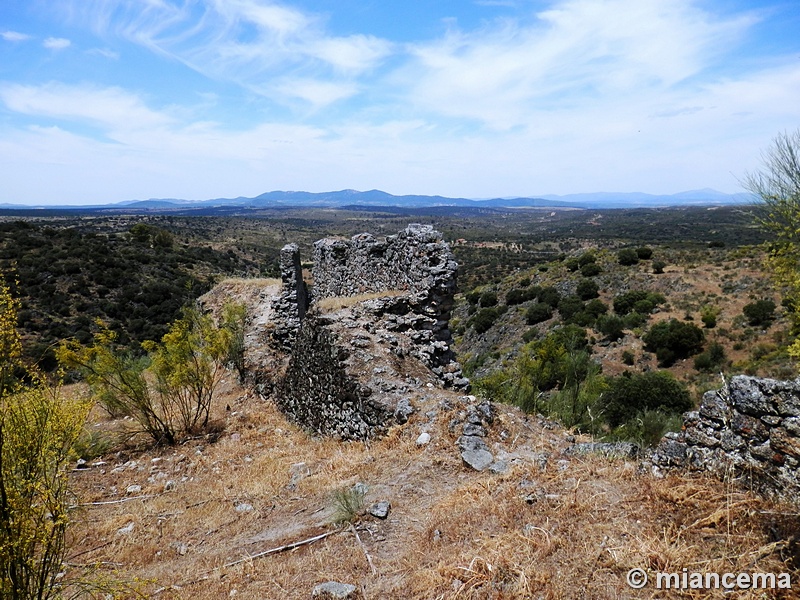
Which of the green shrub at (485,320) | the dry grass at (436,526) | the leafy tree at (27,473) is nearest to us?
the leafy tree at (27,473)

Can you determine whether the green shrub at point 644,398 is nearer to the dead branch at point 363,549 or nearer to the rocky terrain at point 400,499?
the rocky terrain at point 400,499

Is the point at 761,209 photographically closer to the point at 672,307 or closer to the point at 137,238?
the point at 672,307

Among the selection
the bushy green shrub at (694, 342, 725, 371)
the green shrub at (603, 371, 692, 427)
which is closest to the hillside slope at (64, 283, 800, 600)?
the green shrub at (603, 371, 692, 427)

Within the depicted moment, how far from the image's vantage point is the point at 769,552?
3314 mm

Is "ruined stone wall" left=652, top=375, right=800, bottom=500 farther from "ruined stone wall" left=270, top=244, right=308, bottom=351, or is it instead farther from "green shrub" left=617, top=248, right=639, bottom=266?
"green shrub" left=617, top=248, right=639, bottom=266

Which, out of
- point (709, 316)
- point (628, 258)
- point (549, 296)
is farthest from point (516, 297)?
point (709, 316)

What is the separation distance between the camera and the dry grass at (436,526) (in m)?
3.60

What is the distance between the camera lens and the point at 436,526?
4.71 m

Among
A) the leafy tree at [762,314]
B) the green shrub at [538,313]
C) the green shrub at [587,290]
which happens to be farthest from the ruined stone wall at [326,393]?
the green shrub at [587,290]

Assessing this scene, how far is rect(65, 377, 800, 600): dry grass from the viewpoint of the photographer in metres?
3.60

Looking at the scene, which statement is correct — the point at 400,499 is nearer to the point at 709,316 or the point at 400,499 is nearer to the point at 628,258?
the point at 709,316

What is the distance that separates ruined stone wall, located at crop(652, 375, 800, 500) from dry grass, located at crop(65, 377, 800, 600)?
221 millimetres

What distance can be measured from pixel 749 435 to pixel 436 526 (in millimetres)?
3108

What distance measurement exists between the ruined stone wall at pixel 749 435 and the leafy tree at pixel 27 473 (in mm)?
5543
